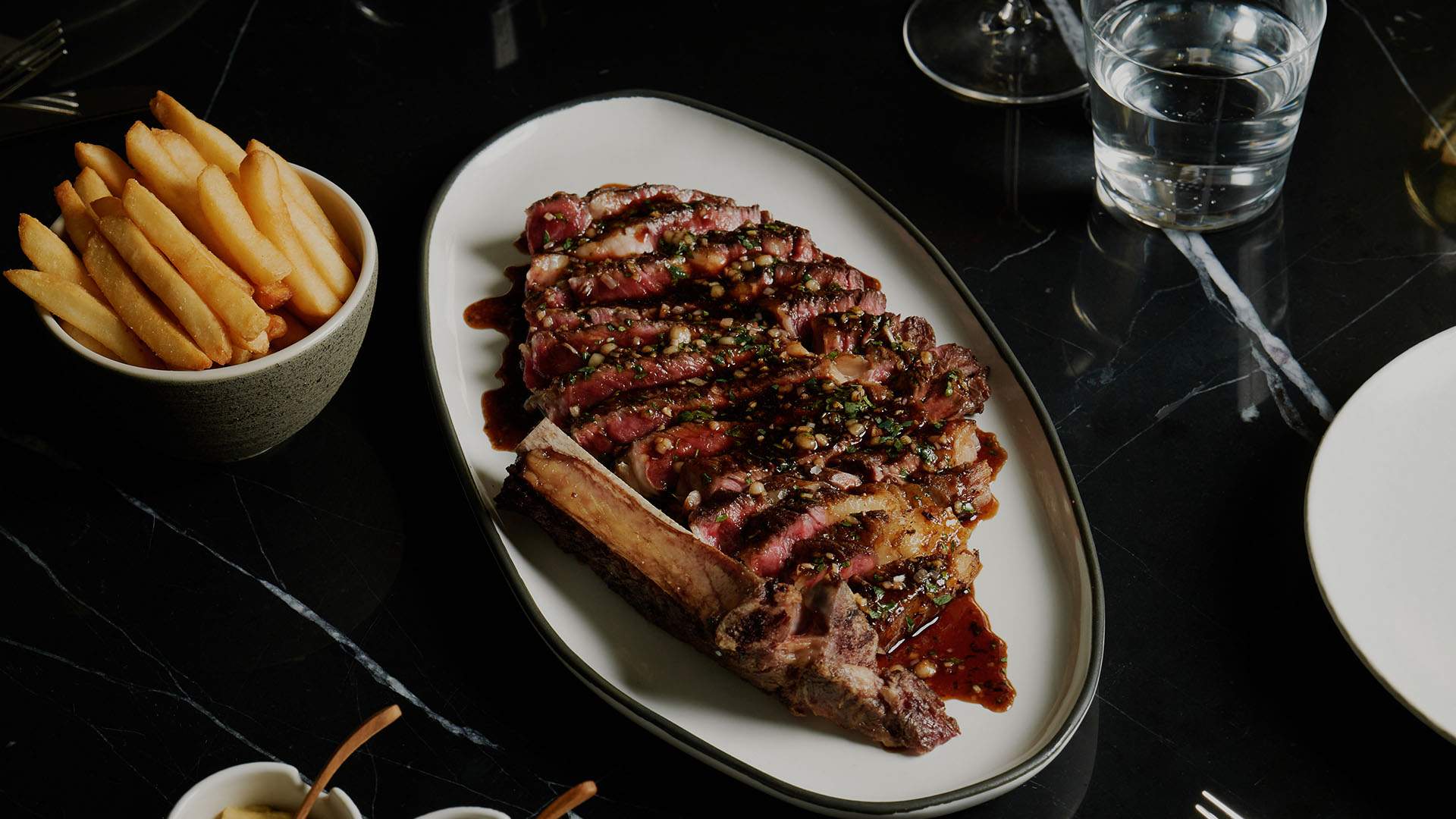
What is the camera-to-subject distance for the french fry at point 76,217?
293cm

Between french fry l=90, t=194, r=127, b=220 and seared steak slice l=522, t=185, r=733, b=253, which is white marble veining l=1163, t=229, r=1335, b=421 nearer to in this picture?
seared steak slice l=522, t=185, r=733, b=253

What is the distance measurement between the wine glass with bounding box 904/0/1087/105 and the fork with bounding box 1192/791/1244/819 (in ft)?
7.16

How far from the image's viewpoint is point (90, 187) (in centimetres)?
299

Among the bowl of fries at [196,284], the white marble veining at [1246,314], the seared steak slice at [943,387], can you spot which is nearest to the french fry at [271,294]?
the bowl of fries at [196,284]

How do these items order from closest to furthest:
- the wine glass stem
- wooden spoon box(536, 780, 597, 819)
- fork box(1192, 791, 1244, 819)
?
wooden spoon box(536, 780, 597, 819) → fork box(1192, 791, 1244, 819) → the wine glass stem

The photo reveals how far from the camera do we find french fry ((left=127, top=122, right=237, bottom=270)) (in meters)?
2.90

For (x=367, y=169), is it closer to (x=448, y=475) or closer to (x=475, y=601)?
(x=448, y=475)

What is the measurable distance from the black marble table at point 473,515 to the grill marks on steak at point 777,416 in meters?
0.33

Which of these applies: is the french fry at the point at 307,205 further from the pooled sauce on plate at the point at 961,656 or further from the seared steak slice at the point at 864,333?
the pooled sauce on plate at the point at 961,656

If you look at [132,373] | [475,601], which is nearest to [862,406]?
[475,601]

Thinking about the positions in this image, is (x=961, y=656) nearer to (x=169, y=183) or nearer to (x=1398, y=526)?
(x=1398, y=526)

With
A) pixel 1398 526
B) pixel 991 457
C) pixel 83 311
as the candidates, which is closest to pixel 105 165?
pixel 83 311

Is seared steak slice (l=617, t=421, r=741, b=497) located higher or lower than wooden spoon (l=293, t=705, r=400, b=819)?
lower

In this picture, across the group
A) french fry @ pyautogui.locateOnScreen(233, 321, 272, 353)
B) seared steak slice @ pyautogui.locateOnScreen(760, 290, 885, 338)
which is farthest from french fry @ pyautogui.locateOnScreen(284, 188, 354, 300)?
seared steak slice @ pyautogui.locateOnScreen(760, 290, 885, 338)
